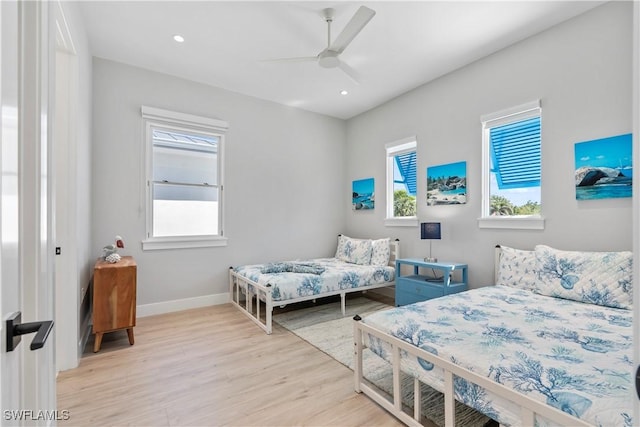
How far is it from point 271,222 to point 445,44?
3245 millimetres

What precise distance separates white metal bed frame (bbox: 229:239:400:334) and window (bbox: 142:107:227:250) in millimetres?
684

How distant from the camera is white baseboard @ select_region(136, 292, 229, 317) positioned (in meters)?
3.63

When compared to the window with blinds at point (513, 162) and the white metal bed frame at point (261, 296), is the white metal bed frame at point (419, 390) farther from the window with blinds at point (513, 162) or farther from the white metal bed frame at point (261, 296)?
the window with blinds at point (513, 162)

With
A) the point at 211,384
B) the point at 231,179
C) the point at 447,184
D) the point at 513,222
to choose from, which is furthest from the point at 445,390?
the point at 231,179

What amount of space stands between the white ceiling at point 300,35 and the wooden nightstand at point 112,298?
2321 mm

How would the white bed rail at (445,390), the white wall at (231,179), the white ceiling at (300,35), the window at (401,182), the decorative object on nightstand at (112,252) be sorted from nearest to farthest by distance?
the white bed rail at (445,390) → the white ceiling at (300,35) → the decorative object on nightstand at (112,252) → the white wall at (231,179) → the window at (401,182)

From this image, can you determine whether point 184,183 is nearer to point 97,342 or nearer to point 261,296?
point 261,296

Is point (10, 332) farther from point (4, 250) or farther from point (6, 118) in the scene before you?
point (6, 118)

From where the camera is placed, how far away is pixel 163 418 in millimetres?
1831

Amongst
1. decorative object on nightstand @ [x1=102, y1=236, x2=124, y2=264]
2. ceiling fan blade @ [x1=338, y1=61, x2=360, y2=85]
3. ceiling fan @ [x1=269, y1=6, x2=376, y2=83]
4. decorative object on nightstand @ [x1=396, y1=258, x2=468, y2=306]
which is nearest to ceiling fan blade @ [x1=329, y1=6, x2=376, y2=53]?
ceiling fan @ [x1=269, y1=6, x2=376, y2=83]

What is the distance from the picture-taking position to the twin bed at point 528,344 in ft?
3.99

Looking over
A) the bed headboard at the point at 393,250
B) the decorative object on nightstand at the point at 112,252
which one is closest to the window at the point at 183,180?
the decorative object on nightstand at the point at 112,252

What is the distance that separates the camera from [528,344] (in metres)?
1.62

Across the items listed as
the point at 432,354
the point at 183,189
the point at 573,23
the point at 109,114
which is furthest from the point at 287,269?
the point at 573,23
